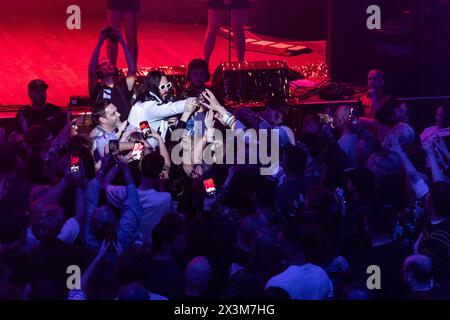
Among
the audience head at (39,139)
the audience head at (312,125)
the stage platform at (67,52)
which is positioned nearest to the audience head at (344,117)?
the audience head at (312,125)

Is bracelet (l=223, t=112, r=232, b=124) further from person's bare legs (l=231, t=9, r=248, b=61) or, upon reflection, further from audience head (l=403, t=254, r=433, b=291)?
person's bare legs (l=231, t=9, r=248, b=61)

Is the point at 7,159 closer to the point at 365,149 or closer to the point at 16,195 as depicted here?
the point at 16,195

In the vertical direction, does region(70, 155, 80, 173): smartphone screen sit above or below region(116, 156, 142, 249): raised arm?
above

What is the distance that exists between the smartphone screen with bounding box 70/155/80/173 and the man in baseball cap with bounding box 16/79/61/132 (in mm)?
1582

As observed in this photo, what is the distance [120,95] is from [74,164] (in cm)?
116

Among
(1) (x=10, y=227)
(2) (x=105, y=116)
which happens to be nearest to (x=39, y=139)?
(2) (x=105, y=116)

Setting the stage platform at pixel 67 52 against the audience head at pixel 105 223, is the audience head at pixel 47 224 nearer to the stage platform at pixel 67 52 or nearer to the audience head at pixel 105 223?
the audience head at pixel 105 223

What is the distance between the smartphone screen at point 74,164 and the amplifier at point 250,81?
256cm

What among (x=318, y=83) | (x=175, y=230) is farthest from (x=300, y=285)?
(x=318, y=83)

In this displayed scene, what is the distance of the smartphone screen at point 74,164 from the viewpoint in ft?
16.9

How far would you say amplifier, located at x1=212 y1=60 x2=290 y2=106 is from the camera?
304 inches

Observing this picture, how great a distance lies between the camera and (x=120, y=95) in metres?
6.29

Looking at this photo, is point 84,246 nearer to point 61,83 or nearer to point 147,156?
point 147,156

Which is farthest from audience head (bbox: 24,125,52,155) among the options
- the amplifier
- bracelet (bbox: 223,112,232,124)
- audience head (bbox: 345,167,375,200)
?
the amplifier
